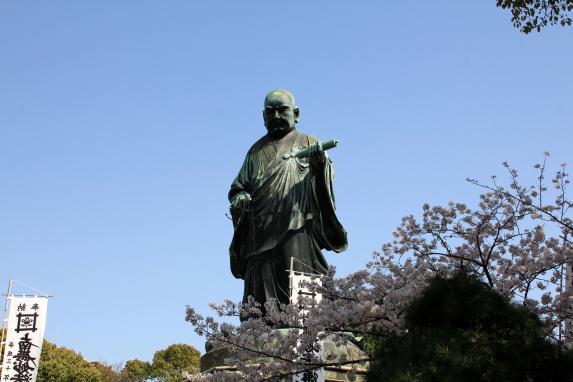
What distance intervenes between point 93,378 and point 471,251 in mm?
22967

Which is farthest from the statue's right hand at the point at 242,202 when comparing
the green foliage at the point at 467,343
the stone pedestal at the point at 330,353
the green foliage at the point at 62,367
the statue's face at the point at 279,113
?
the green foliage at the point at 62,367

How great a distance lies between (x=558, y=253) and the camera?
8555mm

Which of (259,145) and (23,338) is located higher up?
(259,145)

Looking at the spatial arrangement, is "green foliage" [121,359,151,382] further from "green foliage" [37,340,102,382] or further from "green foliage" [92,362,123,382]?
"green foliage" [37,340,102,382]

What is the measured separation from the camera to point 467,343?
457 centimetres

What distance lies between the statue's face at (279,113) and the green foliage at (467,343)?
676 cm

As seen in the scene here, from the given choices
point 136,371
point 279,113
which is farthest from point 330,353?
point 136,371

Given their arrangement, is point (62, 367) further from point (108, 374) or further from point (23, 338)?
point (23, 338)

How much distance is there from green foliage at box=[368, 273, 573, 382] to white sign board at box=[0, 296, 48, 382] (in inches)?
393

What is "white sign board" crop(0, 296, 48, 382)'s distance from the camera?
1347 centimetres

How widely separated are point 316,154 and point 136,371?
24521mm

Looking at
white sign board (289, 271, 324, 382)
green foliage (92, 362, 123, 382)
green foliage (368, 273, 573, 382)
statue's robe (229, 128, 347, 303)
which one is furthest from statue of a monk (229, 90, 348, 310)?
green foliage (92, 362, 123, 382)

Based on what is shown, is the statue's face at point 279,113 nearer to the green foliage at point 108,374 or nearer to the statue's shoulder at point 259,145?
the statue's shoulder at point 259,145

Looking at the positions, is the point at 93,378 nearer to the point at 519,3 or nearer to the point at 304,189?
the point at 304,189
